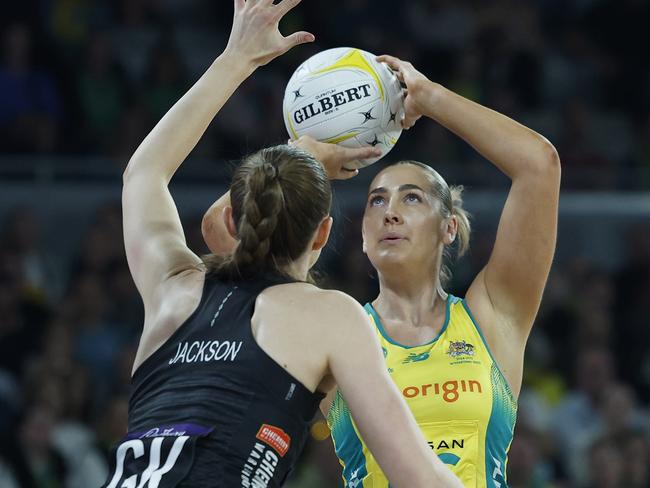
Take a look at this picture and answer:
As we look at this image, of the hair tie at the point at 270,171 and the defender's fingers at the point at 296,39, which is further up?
the defender's fingers at the point at 296,39

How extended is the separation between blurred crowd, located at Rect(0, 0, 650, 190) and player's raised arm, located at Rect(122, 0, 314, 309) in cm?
535

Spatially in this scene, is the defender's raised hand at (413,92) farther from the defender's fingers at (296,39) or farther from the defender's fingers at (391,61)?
the defender's fingers at (296,39)

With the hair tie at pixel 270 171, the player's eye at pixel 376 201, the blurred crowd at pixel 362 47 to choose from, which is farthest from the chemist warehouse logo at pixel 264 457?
the blurred crowd at pixel 362 47

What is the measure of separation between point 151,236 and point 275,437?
0.60 meters

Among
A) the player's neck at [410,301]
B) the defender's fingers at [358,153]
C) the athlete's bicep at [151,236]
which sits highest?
the athlete's bicep at [151,236]

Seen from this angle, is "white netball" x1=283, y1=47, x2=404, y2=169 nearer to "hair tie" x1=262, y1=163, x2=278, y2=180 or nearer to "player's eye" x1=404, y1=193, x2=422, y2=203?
"player's eye" x1=404, y1=193, x2=422, y2=203

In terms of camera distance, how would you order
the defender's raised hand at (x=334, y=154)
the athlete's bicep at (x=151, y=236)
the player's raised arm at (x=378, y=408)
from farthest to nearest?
1. the defender's raised hand at (x=334, y=154)
2. the athlete's bicep at (x=151, y=236)
3. the player's raised arm at (x=378, y=408)

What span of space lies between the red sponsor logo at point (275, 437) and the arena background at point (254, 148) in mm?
3772

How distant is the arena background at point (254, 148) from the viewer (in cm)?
704

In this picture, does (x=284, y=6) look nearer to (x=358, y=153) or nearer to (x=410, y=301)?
(x=358, y=153)

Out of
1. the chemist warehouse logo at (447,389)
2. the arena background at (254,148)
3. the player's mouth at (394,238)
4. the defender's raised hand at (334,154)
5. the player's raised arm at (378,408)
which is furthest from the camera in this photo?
the arena background at (254,148)

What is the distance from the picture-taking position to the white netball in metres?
3.70

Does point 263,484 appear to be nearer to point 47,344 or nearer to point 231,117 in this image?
point 47,344

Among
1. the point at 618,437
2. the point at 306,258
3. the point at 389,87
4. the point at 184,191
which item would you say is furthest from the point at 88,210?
the point at 306,258
